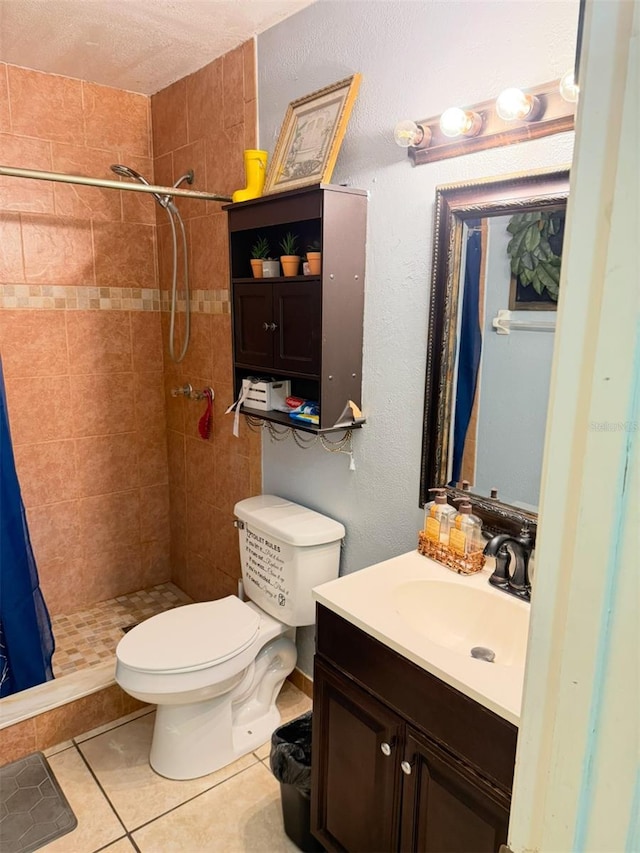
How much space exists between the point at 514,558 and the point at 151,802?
140 cm

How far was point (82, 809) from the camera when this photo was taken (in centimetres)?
187

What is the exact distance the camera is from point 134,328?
9.50 ft

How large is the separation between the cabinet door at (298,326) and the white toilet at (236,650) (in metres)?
0.56

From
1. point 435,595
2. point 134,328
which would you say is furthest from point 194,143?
point 435,595

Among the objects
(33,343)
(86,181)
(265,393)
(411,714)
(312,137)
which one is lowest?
(411,714)

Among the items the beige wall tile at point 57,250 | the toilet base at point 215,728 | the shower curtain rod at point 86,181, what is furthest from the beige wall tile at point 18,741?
the shower curtain rod at point 86,181

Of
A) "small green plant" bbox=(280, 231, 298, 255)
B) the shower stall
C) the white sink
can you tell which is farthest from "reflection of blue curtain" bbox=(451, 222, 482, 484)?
the shower stall

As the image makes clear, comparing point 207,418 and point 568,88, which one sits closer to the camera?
point 568,88

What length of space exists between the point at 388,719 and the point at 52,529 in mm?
2006

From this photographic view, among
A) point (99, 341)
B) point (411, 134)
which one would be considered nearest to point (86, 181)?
point (99, 341)

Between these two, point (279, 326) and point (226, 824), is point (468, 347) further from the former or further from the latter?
point (226, 824)

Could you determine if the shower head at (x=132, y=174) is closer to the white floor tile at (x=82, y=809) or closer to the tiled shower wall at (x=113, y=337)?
the tiled shower wall at (x=113, y=337)

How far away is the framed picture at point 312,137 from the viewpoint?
70.9 inches

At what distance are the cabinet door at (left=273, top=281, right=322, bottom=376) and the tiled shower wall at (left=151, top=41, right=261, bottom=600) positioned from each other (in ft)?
1.87
